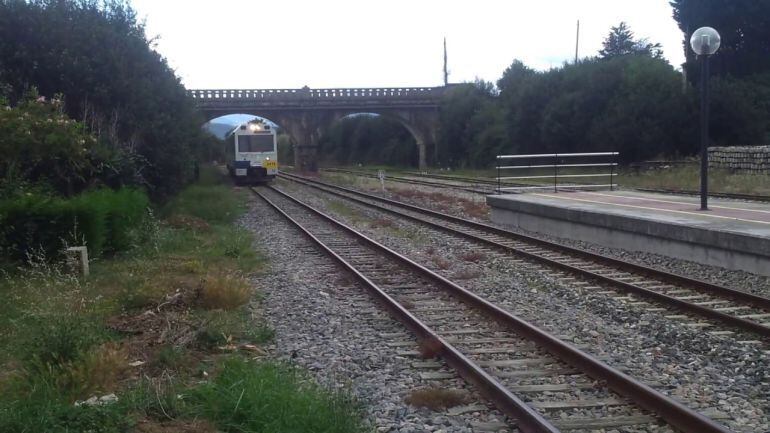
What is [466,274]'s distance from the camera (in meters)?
12.2

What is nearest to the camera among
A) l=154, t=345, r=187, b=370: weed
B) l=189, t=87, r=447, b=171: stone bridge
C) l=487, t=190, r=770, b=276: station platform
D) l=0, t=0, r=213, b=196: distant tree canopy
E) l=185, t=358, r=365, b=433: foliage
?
l=185, t=358, r=365, b=433: foliage

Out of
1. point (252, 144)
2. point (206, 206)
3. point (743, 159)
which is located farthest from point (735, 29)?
point (206, 206)

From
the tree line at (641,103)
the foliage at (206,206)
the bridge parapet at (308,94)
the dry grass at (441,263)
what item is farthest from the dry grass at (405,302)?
the bridge parapet at (308,94)

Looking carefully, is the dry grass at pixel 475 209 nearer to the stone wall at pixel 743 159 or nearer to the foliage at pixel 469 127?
the stone wall at pixel 743 159

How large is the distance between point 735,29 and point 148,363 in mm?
51035

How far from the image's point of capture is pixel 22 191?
538 inches

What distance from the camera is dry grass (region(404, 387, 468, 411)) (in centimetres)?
602

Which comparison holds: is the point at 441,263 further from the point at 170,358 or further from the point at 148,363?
the point at 148,363

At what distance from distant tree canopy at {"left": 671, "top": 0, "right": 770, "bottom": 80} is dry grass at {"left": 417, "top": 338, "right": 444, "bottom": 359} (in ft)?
148

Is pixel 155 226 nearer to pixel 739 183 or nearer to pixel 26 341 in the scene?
pixel 26 341

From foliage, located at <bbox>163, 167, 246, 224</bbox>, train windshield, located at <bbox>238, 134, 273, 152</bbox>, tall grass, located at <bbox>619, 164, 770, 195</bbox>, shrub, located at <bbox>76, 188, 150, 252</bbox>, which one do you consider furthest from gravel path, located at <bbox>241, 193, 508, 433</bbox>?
train windshield, located at <bbox>238, 134, 273, 152</bbox>

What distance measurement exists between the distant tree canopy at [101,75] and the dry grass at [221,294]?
8644 millimetres

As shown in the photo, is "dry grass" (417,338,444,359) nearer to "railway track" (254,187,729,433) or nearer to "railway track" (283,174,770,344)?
"railway track" (254,187,729,433)

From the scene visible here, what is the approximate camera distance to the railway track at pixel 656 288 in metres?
8.52
